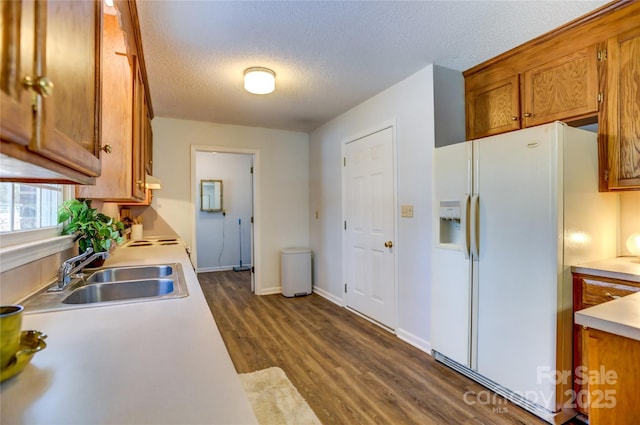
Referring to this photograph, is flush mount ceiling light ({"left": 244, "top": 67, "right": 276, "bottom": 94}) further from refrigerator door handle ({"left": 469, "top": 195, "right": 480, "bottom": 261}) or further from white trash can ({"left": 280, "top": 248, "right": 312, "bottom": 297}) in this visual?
white trash can ({"left": 280, "top": 248, "right": 312, "bottom": 297})

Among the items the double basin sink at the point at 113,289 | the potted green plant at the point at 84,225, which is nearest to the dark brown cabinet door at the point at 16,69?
the double basin sink at the point at 113,289

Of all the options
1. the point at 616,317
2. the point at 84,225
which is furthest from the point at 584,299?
the point at 84,225

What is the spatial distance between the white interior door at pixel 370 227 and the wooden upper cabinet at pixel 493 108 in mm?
732

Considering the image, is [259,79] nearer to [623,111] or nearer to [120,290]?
[120,290]

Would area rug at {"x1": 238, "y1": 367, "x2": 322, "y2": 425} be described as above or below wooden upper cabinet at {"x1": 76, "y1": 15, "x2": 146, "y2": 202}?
below

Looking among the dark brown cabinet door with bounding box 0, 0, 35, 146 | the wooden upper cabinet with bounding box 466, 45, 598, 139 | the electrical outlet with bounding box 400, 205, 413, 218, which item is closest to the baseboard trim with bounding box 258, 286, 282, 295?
the electrical outlet with bounding box 400, 205, 413, 218

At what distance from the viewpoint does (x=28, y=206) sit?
57.4 inches

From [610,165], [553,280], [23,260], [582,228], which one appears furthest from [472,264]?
[23,260]

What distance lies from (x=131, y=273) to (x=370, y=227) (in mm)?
2280

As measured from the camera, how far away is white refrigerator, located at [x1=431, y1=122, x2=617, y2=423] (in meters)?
1.82

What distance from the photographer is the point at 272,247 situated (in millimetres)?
4711

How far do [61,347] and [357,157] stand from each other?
318cm

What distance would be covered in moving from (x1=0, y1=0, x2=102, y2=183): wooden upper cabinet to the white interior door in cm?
263

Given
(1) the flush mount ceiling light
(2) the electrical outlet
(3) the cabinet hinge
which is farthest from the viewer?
(2) the electrical outlet
